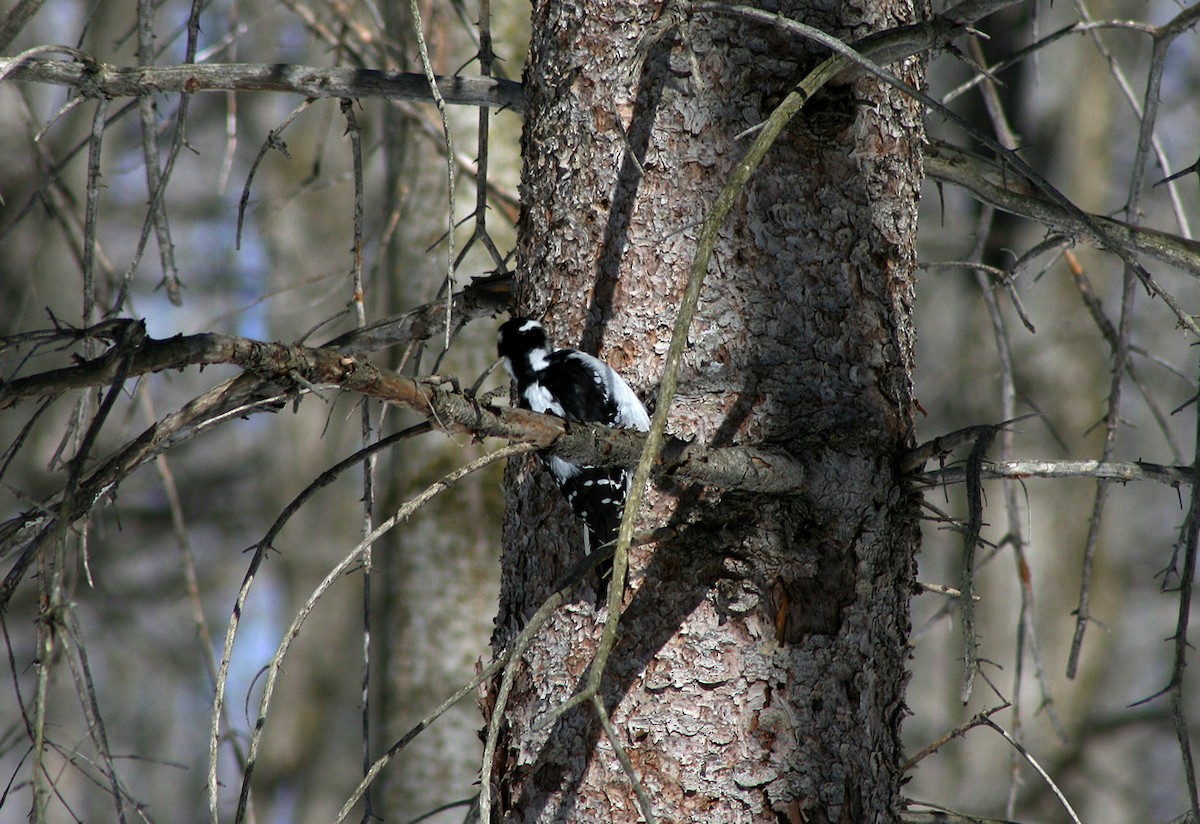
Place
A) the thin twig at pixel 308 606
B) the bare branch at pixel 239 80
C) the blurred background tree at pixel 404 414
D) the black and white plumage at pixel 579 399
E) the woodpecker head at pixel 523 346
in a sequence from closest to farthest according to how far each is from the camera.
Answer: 1. the thin twig at pixel 308 606
2. the bare branch at pixel 239 80
3. the black and white plumage at pixel 579 399
4. the woodpecker head at pixel 523 346
5. the blurred background tree at pixel 404 414

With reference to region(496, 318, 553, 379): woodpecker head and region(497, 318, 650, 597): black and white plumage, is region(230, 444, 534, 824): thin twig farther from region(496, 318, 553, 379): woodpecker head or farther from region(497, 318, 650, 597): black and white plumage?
region(496, 318, 553, 379): woodpecker head

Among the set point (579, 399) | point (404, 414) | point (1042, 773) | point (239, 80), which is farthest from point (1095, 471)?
point (404, 414)

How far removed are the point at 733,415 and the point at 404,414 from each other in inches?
115

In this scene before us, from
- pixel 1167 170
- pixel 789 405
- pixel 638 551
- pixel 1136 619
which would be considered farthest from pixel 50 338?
pixel 1136 619

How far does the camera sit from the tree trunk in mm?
1537

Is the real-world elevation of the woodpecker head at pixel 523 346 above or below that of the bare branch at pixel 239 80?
below

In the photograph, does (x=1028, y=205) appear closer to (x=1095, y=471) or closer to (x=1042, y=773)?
A: (x=1095, y=471)

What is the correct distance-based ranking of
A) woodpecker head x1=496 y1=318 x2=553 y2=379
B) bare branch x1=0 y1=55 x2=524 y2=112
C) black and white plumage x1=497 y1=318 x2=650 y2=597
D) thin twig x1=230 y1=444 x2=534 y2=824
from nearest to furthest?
thin twig x1=230 y1=444 x2=534 y2=824
bare branch x1=0 y1=55 x2=524 y2=112
black and white plumage x1=497 y1=318 x2=650 y2=597
woodpecker head x1=496 y1=318 x2=553 y2=379

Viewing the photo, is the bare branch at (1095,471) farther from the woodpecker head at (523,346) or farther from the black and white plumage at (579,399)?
the woodpecker head at (523,346)

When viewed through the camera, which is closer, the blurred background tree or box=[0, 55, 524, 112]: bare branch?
box=[0, 55, 524, 112]: bare branch

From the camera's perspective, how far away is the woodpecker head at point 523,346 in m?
1.86

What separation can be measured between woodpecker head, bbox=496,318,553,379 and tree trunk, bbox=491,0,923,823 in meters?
0.08

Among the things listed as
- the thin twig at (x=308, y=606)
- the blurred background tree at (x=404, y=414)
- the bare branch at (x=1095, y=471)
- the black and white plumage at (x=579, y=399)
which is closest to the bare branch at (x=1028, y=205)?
the blurred background tree at (x=404, y=414)

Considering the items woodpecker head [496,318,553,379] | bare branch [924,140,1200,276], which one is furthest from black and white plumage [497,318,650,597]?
bare branch [924,140,1200,276]
